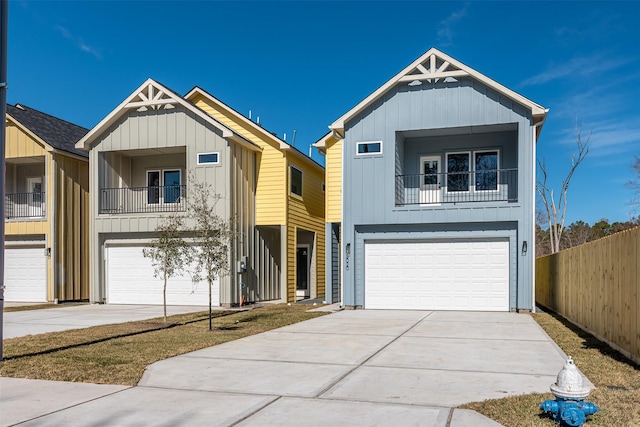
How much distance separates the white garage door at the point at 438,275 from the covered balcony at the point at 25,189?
12996mm

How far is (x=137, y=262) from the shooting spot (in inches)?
720

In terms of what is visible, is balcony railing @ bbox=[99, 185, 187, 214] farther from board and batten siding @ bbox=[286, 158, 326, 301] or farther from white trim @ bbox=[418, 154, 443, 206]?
white trim @ bbox=[418, 154, 443, 206]

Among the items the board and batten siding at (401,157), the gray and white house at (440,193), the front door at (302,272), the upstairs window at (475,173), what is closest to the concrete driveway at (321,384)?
the gray and white house at (440,193)

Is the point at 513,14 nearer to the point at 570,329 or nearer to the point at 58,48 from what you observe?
the point at 570,329

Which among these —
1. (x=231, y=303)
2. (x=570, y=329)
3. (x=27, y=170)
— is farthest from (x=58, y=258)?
(x=570, y=329)

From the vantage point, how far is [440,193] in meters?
16.9

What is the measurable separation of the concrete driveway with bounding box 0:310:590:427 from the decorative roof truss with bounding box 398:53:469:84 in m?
8.25

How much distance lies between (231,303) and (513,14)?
12.8 meters

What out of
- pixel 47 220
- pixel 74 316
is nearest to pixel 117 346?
pixel 74 316

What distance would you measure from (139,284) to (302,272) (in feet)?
20.9

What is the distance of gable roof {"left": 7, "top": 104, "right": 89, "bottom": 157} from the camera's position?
19.3m

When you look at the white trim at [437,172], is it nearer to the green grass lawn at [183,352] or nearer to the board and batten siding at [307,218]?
the board and batten siding at [307,218]

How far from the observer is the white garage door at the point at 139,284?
17.8m

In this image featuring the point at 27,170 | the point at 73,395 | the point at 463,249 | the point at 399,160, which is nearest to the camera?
the point at 73,395
